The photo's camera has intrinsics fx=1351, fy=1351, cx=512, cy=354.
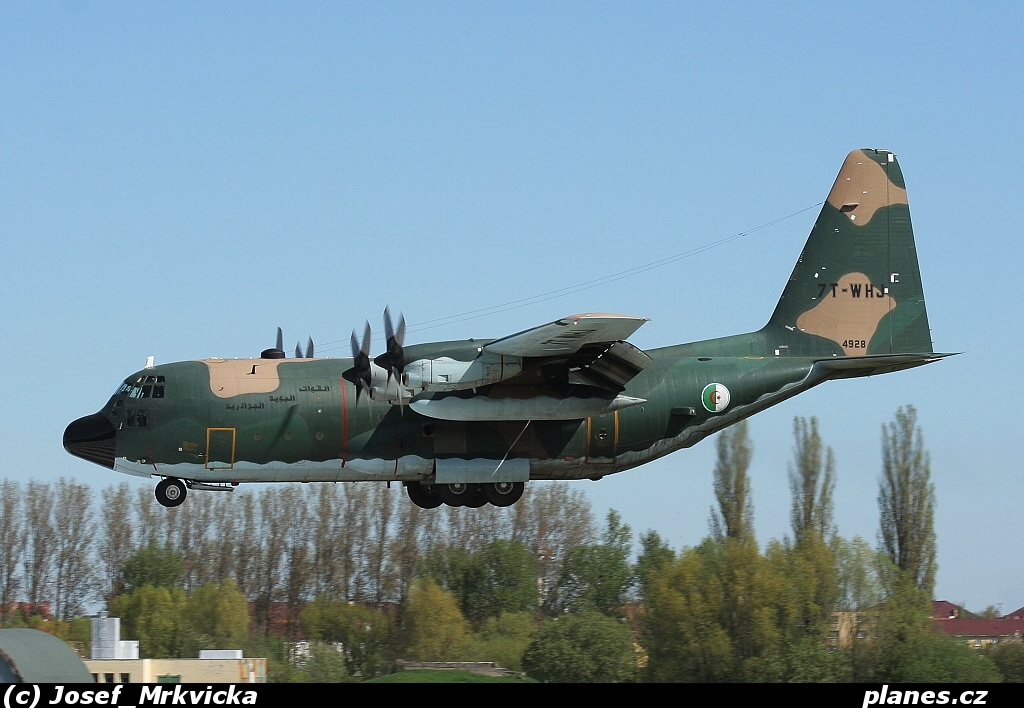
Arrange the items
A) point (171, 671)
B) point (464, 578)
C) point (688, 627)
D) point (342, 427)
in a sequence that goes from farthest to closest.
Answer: point (464, 578), point (688, 627), point (171, 671), point (342, 427)

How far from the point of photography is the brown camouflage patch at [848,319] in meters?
32.0

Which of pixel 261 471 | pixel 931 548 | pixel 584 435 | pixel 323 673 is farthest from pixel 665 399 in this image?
pixel 931 548

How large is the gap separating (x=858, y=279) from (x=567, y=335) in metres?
9.64

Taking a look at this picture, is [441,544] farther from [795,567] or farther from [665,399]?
[665,399]

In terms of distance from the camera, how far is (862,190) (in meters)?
32.8

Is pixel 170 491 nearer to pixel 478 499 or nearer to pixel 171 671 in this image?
pixel 478 499

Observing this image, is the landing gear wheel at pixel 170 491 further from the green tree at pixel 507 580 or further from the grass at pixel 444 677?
the green tree at pixel 507 580

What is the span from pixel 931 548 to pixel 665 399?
17751 millimetres

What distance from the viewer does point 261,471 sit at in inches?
1131

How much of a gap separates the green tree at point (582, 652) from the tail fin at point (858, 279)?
951 cm

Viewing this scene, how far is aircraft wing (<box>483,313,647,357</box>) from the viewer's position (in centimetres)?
2525

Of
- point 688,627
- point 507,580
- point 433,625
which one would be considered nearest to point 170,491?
point 433,625

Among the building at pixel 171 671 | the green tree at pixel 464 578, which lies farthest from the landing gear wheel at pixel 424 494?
the green tree at pixel 464 578

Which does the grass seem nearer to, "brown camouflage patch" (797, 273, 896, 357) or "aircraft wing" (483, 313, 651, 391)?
"aircraft wing" (483, 313, 651, 391)
